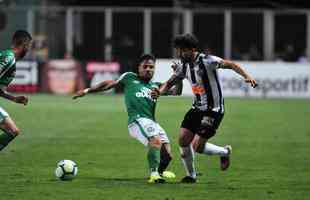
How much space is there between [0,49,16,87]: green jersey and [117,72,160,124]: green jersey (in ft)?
5.06

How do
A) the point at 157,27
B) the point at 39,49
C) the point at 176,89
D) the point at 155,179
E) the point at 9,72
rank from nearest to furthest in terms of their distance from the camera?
the point at 155,179 → the point at 9,72 → the point at 176,89 → the point at 39,49 → the point at 157,27

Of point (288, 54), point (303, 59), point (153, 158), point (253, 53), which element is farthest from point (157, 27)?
point (153, 158)

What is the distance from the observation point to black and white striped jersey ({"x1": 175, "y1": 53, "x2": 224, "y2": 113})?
1298 centimetres

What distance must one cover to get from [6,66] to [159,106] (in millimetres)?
16673

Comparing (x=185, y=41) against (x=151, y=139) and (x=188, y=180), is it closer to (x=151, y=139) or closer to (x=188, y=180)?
(x=151, y=139)

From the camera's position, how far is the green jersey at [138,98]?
44.0 ft

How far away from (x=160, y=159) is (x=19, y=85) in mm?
22934

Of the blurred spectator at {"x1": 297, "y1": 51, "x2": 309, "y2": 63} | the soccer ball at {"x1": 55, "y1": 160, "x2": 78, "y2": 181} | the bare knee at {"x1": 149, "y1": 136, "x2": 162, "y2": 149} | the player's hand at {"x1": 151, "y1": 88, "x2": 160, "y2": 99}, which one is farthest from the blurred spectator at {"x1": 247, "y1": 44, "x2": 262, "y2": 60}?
the soccer ball at {"x1": 55, "y1": 160, "x2": 78, "y2": 181}

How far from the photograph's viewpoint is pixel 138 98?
13.4m

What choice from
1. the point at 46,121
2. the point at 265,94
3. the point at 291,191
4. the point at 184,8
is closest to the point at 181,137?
the point at 291,191

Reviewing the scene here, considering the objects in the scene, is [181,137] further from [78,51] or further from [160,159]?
[78,51]

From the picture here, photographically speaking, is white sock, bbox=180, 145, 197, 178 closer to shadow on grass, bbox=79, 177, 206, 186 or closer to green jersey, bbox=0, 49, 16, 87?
shadow on grass, bbox=79, 177, 206, 186

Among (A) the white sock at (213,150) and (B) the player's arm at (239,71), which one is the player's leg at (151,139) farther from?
(B) the player's arm at (239,71)

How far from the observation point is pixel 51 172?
46.1ft
